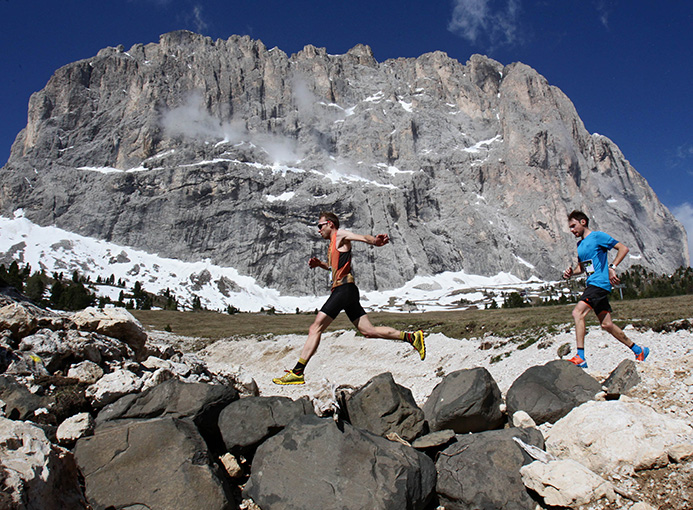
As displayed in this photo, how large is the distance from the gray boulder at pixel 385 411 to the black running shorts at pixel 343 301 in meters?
1.31

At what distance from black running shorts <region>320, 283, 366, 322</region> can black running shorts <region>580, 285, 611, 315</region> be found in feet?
16.0

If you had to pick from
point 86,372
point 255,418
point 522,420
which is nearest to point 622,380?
point 522,420

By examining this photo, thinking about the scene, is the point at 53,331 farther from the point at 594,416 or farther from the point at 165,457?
the point at 594,416

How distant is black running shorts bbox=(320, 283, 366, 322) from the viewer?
729 centimetres

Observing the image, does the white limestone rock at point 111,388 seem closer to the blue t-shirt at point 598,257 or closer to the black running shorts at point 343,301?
the black running shorts at point 343,301

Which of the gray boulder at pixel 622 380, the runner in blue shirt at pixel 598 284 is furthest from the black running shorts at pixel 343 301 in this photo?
the runner in blue shirt at pixel 598 284

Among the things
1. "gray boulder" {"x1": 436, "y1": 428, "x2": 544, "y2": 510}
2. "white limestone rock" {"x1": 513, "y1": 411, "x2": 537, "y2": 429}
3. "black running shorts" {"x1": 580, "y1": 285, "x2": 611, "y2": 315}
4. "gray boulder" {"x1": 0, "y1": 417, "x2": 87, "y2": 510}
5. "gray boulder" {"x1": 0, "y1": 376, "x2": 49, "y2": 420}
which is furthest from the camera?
"black running shorts" {"x1": 580, "y1": 285, "x2": 611, "y2": 315}

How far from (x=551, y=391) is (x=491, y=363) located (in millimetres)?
10500

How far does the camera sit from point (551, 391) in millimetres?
7527

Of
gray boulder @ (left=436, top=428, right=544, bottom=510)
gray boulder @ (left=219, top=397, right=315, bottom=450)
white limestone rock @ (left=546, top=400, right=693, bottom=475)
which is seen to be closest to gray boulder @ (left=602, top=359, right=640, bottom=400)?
white limestone rock @ (left=546, top=400, right=693, bottom=475)

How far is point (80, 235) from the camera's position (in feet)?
646

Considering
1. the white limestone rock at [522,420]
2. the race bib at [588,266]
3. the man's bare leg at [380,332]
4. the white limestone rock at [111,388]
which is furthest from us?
the race bib at [588,266]

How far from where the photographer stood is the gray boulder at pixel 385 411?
693cm

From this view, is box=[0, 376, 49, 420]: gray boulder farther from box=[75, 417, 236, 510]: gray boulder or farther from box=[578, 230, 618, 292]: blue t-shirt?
box=[578, 230, 618, 292]: blue t-shirt
